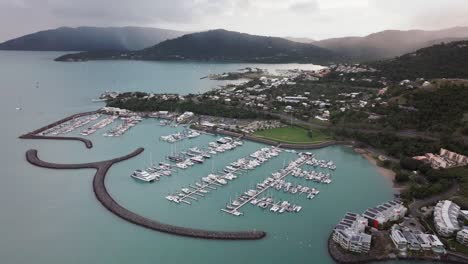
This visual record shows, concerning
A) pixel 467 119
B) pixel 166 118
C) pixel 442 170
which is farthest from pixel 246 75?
pixel 442 170

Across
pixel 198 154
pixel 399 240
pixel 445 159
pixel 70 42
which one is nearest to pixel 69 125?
pixel 198 154

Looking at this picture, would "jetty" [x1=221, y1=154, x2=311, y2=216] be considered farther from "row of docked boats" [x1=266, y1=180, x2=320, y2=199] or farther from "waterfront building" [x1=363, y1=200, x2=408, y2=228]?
"waterfront building" [x1=363, y1=200, x2=408, y2=228]

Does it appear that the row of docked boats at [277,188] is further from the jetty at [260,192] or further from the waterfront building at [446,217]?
the waterfront building at [446,217]

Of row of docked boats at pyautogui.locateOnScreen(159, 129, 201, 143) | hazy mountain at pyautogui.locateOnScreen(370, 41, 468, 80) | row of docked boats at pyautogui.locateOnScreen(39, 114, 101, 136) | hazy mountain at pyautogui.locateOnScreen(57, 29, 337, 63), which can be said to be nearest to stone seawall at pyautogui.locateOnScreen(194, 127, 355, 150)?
row of docked boats at pyautogui.locateOnScreen(159, 129, 201, 143)

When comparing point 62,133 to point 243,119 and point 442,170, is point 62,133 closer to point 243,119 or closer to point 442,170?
point 243,119

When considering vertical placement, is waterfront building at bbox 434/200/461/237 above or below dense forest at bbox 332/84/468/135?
below

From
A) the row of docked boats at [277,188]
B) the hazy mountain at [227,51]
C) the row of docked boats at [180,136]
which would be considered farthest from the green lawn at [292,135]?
the hazy mountain at [227,51]
